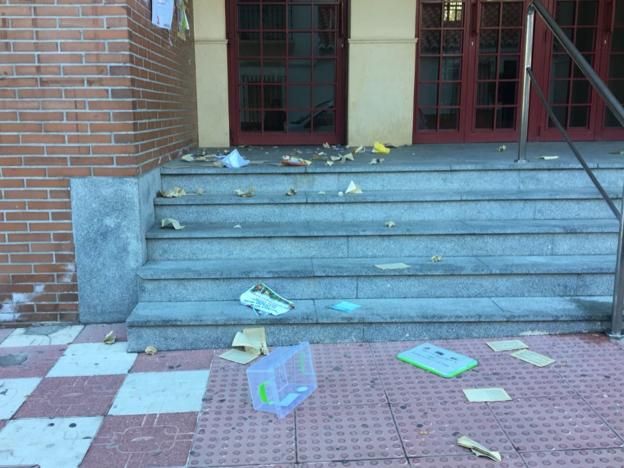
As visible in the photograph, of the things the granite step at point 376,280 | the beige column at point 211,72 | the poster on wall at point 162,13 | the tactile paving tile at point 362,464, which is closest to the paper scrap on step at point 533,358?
the granite step at point 376,280

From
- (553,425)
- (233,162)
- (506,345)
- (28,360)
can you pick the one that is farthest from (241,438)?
(233,162)

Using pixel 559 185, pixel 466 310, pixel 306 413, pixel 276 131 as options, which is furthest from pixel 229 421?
pixel 276 131

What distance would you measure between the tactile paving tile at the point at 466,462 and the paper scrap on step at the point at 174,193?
8.77 feet

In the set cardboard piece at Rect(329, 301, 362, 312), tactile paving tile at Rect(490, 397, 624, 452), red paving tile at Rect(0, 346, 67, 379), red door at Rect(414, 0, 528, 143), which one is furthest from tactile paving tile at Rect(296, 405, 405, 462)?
red door at Rect(414, 0, 528, 143)

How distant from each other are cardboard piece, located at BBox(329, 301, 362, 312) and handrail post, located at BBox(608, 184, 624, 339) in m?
1.49

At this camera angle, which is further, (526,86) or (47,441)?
(526,86)

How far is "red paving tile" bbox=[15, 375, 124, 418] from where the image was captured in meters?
2.70

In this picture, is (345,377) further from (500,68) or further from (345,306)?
(500,68)

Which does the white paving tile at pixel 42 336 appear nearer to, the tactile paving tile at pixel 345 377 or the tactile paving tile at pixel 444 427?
the tactile paving tile at pixel 345 377

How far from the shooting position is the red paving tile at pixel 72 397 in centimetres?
270

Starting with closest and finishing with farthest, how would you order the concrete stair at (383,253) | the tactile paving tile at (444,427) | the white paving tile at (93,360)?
the tactile paving tile at (444,427)
the white paving tile at (93,360)
the concrete stair at (383,253)

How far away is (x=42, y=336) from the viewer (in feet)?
11.7

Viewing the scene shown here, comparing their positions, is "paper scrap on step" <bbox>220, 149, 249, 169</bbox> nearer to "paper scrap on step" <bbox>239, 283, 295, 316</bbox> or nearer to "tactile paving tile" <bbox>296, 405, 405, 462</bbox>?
"paper scrap on step" <bbox>239, 283, 295, 316</bbox>

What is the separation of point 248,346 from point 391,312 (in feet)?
2.86
